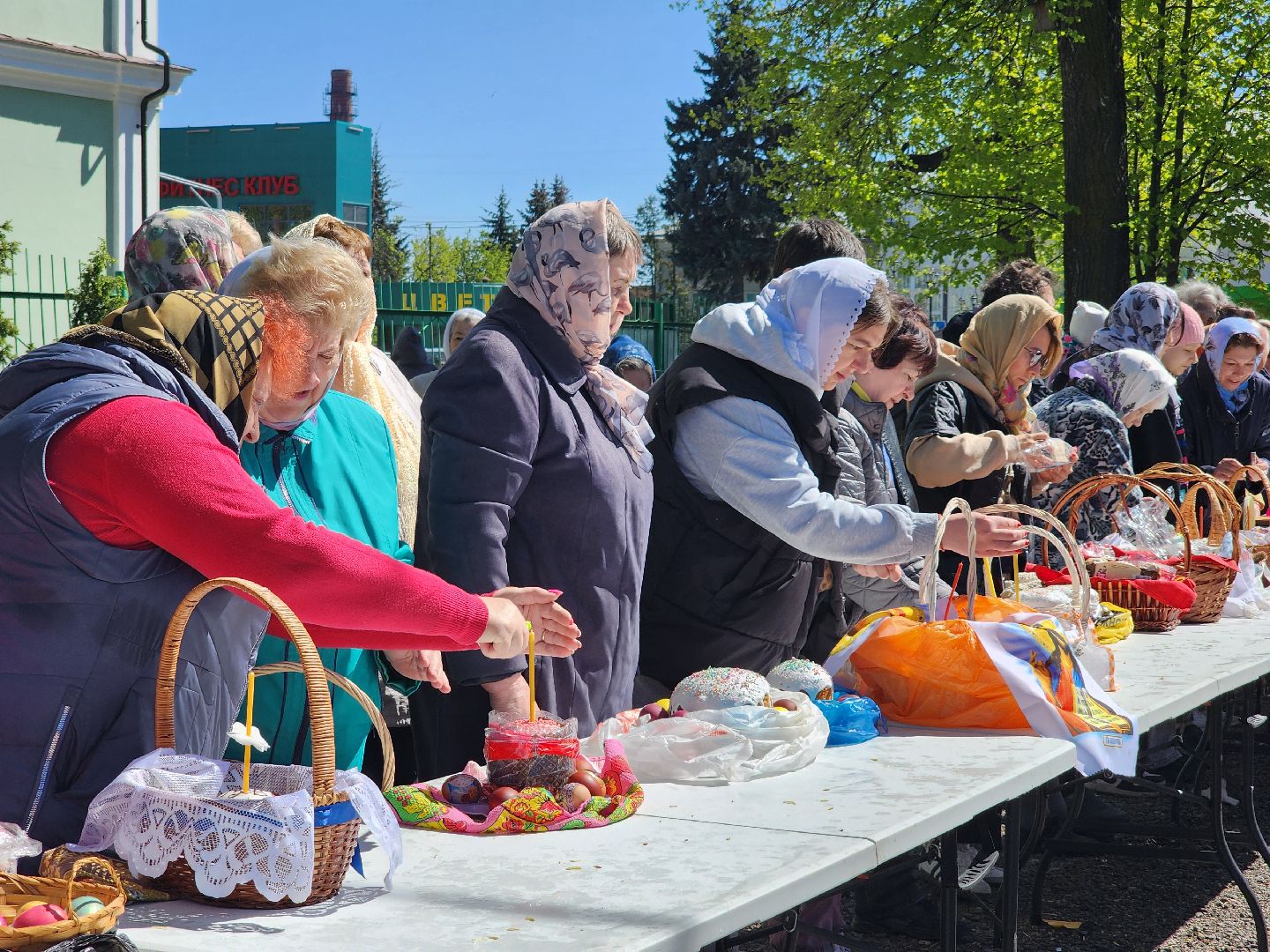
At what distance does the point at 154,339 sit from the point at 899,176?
14.1m

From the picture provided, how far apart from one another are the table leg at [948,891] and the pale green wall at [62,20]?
44.9ft

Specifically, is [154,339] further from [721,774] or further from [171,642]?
[721,774]

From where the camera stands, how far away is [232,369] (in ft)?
5.52

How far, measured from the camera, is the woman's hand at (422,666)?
2.12 meters

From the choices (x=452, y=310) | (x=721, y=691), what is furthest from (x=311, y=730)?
(x=452, y=310)

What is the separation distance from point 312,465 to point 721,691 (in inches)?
30.2

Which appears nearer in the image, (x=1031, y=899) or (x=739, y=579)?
(x=739, y=579)

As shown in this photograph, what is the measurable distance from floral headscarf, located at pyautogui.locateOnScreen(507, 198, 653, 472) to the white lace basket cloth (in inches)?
48.6

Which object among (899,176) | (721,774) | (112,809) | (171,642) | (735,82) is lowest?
(721,774)

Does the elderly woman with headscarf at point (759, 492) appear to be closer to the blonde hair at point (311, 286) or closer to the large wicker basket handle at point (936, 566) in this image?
the large wicker basket handle at point (936, 566)

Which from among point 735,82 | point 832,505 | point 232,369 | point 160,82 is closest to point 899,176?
point 160,82

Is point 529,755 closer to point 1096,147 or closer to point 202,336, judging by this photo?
point 202,336

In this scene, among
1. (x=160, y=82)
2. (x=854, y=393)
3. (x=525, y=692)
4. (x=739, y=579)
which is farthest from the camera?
(x=160, y=82)

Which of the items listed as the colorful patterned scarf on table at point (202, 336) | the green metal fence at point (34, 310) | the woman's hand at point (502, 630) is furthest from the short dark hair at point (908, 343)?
the green metal fence at point (34, 310)
